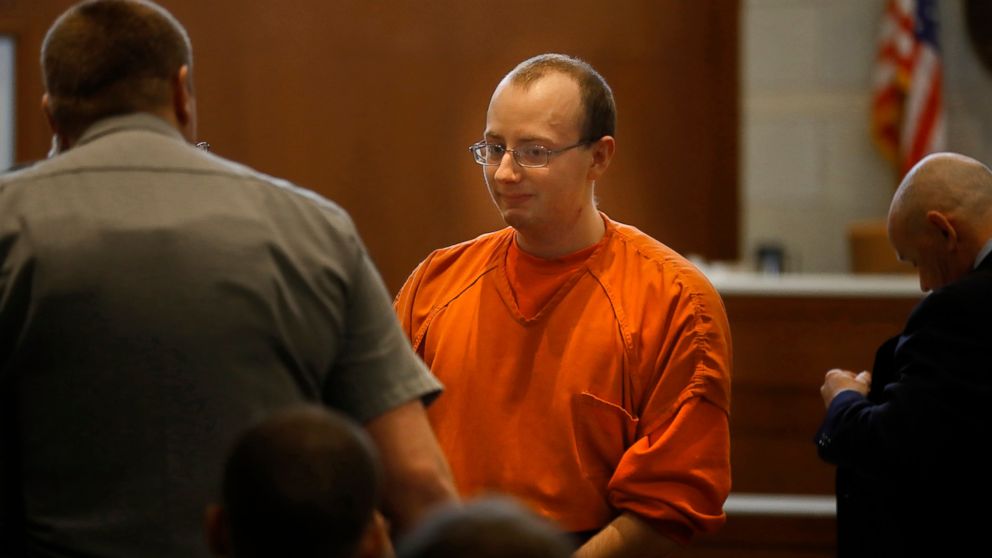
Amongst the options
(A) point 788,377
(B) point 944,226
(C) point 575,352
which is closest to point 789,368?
(A) point 788,377

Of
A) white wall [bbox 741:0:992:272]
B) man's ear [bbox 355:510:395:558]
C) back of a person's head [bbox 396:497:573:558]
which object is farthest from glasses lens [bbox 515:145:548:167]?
white wall [bbox 741:0:992:272]

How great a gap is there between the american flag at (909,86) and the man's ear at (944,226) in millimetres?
3251

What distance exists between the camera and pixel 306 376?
5.39 ft

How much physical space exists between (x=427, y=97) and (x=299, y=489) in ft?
14.6

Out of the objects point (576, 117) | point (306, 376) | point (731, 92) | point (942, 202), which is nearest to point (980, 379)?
point (942, 202)

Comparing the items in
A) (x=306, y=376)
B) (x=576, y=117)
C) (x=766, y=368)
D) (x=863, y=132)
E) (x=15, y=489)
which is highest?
(x=576, y=117)

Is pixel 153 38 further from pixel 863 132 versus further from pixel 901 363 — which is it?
pixel 863 132

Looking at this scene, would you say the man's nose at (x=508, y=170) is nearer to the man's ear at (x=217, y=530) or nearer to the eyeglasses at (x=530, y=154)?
the eyeglasses at (x=530, y=154)

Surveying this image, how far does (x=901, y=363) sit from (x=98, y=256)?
4.94ft

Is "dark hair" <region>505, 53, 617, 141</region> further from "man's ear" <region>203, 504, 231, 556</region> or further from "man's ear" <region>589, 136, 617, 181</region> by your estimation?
"man's ear" <region>203, 504, 231, 556</region>

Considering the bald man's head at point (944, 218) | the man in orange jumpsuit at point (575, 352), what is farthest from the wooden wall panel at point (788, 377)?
the man in orange jumpsuit at point (575, 352)

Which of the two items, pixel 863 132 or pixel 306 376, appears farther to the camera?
pixel 863 132

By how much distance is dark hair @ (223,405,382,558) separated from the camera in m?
1.29

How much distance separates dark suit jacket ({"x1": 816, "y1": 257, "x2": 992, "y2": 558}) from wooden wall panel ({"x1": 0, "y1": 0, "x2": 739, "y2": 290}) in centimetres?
318
